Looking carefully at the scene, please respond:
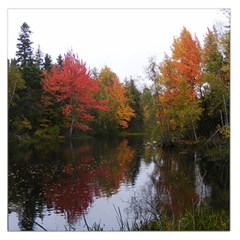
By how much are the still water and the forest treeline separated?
0.95ft

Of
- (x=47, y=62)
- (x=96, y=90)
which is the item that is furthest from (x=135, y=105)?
(x=47, y=62)

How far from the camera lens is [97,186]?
539 centimetres

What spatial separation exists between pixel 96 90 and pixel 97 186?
154 centimetres

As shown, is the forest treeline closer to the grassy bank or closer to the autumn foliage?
the autumn foliage

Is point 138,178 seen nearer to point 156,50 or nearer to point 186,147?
point 186,147

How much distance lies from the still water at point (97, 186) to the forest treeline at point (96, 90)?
29 cm

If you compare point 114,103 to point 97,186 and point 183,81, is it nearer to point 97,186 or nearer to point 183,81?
point 183,81

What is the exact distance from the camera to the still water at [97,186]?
4.50 m

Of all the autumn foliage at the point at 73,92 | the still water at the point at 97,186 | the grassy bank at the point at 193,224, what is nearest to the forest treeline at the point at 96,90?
the autumn foliage at the point at 73,92

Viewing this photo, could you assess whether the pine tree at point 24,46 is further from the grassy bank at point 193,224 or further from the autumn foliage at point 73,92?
the grassy bank at point 193,224

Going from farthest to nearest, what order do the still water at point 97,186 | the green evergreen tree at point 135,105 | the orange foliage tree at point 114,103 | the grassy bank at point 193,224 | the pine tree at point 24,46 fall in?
the green evergreen tree at point 135,105, the orange foliage tree at point 114,103, the still water at point 97,186, the pine tree at point 24,46, the grassy bank at point 193,224

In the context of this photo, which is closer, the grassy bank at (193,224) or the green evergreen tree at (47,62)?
the grassy bank at (193,224)

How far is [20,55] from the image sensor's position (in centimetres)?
445

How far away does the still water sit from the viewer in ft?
14.8
